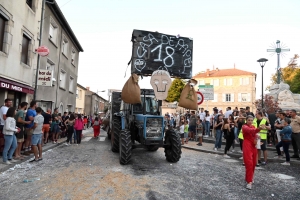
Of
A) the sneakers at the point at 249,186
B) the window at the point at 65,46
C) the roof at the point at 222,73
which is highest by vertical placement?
the roof at the point at 222,73

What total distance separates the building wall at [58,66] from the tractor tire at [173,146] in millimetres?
9886

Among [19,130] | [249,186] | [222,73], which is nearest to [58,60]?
[19,130]

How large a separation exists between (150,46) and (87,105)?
40.7m

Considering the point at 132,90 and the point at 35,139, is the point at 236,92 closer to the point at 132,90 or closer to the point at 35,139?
the point at 132,90

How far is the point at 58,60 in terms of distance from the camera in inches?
639

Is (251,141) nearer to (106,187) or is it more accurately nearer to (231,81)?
(106,187)

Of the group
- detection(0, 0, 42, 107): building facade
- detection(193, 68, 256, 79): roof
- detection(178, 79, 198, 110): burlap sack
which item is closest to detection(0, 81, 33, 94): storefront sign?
detection(0, 0, 42, 107): building facade

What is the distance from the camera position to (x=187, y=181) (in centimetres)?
503

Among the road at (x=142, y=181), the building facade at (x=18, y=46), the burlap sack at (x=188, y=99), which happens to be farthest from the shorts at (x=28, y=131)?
the burlap sack at (x=188, y=99)

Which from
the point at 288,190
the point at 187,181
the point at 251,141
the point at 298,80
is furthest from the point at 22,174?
the point at 298,80

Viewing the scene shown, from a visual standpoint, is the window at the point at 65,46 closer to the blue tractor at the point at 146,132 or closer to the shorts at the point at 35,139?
the blue tractor at the point at 146,132

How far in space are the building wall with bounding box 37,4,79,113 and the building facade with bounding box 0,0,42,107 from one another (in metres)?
1.48

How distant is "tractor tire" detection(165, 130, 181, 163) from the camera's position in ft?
21.9

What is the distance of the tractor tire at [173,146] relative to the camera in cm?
667
